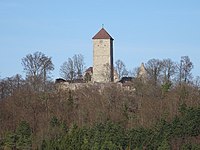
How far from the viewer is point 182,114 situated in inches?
1678

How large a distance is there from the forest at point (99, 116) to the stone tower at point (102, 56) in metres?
10.7

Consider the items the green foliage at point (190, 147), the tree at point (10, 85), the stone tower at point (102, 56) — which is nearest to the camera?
the green foliage at point (190, 147)

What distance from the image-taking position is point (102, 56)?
72500mm

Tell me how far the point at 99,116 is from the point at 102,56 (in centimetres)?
2886

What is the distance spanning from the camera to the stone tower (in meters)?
69.9

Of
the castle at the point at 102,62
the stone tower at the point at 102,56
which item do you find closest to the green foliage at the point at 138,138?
the castle at the point at 102,62

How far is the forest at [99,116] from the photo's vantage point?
39000mm

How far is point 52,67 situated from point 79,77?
7.27 metres

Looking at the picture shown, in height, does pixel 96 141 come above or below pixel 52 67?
below

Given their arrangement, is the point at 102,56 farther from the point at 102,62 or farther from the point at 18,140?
the point at 18,140

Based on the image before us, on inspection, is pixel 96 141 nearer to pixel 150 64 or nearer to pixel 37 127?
pixel 37 127

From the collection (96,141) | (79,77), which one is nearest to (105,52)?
(79,77)

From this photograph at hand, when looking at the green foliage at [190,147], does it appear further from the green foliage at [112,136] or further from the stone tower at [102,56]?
the stone tower at [102,56]

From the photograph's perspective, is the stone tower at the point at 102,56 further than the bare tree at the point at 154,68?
Yes
